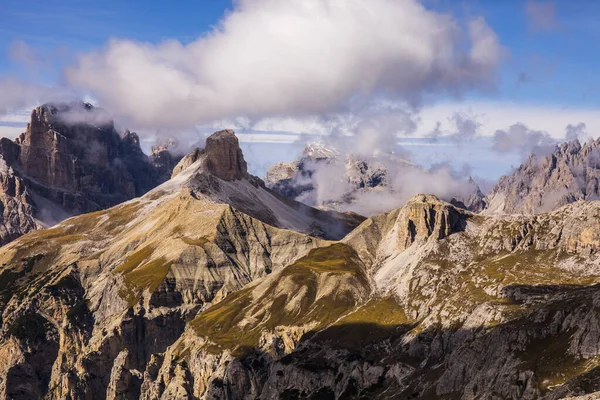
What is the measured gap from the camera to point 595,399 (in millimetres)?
181750
